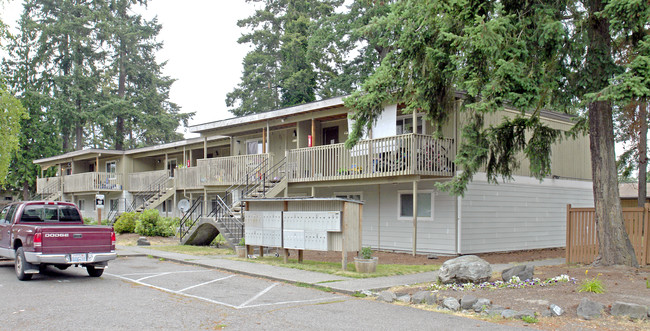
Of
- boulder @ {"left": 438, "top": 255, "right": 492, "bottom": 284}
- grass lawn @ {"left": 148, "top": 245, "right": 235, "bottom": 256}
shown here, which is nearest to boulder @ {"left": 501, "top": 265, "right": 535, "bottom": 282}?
boulder @ {"left": 438, "top": 255, "right": 492, "bottom": 284}

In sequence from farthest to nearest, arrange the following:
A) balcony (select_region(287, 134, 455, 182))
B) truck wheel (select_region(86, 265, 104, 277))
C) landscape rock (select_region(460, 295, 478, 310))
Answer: balcony (select_region(287, 134, 455, 182)) < truck wheel (select_region(86, 265, 104, 277)) < landscape rock (select_region(460, 295, 478, 310))

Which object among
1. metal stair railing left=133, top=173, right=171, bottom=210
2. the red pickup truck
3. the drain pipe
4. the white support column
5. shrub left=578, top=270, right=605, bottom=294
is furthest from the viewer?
metal stair railing left=133, top=173, right=171, bottom=210

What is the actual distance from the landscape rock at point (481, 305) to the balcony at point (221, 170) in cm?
1498

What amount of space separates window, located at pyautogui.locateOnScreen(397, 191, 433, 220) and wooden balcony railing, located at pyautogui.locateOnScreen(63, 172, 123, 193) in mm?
24157

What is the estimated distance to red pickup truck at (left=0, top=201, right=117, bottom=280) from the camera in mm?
11781

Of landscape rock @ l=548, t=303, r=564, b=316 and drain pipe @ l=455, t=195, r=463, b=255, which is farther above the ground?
drain pipe @ l=455, t=195, r=463, b=255

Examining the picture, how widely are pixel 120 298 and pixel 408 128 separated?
12991 millimetres

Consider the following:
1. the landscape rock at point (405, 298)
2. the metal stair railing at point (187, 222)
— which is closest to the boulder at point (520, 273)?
the landscape rock at point (405, 298)

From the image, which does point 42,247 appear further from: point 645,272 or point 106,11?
point 106,11

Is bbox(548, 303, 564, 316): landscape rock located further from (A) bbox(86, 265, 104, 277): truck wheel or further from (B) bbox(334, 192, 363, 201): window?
(B) bbox(334, 192, 363, 201): window

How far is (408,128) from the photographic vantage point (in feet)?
66.8

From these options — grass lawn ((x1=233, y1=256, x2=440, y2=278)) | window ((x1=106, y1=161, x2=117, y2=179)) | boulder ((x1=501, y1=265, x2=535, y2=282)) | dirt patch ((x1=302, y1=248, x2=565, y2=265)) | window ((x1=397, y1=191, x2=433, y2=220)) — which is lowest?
dirt patch ((x1=302, y1=248, x2=565, y2=265))

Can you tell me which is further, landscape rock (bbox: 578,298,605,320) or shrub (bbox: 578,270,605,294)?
shrub (bbox: 578,270,605,294)

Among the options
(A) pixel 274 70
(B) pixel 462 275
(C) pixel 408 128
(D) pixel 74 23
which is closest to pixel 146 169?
(A) pixel 274 70
